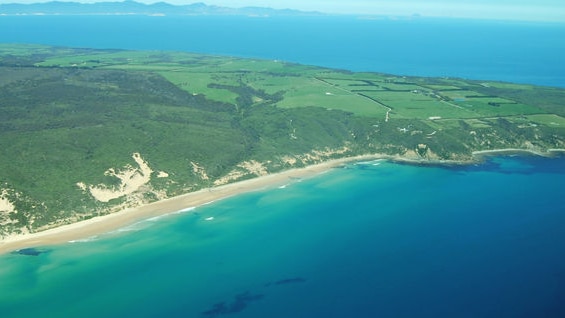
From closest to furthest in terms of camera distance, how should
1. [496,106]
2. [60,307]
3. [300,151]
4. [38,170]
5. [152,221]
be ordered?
[60,307] < [152,221] < [38,170] < [300,151] < [496,106]

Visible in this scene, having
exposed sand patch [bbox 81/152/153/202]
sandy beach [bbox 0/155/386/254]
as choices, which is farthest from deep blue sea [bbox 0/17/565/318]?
exposed sand patch [bbox 81/152/153/202]

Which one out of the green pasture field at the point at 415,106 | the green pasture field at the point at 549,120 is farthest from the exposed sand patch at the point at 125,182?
the green pasture field at the point at 549,120

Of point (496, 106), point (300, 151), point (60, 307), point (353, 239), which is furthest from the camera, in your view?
point (496, 106)

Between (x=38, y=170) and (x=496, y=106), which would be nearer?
(x=38, y=170)

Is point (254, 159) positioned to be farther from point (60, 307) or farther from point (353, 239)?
Result: point (60, 307)

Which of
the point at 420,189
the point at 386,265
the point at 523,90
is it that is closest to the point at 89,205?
A: the point at 386,265
